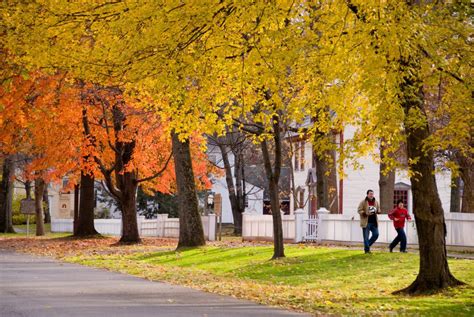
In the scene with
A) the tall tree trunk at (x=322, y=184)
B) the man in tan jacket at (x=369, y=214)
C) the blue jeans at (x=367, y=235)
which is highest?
the tall tree trunk at (x=322, y=184)

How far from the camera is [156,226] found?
5000 centimetres

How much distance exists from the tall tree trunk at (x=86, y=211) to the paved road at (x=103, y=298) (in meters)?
22.9

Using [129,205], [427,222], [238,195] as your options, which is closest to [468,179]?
[129,205]

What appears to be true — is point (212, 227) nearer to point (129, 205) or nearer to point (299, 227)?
point (129, 205)

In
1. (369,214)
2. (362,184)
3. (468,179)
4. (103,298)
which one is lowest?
(103,298)

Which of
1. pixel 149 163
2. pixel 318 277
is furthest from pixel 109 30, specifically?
pixel 149 163

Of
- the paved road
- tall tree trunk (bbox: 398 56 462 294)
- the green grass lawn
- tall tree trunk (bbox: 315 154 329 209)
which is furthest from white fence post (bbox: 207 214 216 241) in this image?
tall tree trunk (bbox: 398 56 462 294)

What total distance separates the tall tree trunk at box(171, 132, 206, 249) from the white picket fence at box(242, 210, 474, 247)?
3.51m

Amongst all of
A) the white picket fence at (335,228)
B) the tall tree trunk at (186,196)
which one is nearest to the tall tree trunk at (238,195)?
the white picket fence at (335,228)

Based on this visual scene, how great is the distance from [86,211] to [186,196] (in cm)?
1199

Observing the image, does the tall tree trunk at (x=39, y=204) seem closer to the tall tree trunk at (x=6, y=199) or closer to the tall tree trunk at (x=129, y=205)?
the tall tree trunk at (x=6, y=199)

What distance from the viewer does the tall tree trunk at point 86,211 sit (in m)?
45.3

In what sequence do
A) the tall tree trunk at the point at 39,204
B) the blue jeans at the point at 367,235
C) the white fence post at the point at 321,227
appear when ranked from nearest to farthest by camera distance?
the blue jeans at the point at 367,235 → the white fence post at the point at 321,227 → the tall tree trunk at the point at 39,204

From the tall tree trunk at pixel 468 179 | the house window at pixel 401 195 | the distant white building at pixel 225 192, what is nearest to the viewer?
the tall tree trunk at pixel 468 179
